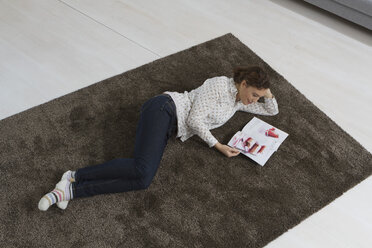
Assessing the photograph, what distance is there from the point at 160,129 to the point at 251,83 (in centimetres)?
57

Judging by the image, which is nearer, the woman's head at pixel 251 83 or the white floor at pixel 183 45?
the woman's head at pixel 251 83

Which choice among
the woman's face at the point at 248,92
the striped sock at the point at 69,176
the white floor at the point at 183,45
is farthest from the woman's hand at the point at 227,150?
the striped sock at the point at 69,176

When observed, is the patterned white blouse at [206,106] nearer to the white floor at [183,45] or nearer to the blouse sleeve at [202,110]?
the blouse sleeve at [202,110]

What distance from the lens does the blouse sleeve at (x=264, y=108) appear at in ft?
7.63

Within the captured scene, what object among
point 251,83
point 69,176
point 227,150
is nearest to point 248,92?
point 251,83

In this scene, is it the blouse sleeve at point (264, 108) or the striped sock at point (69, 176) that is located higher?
the blouse sleeve at point (264, 108)

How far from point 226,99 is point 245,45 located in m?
1.15

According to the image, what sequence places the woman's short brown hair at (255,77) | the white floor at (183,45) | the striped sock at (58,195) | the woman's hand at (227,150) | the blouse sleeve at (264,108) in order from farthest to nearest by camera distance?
the white floor at (183,45), the blouse sleeve at (264,108), the woman's hand at (227,150), the woman's short brown hair at (255,77), the striped sock at (58,195)

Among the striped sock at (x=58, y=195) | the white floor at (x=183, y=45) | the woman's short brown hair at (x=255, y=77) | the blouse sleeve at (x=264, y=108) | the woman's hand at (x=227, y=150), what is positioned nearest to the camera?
the striped sock at (x=58, y=195)

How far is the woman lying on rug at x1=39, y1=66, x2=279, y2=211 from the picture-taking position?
1.85 m

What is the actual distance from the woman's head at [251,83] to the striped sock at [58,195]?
3.59 feet

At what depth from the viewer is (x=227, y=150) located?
6.89ft

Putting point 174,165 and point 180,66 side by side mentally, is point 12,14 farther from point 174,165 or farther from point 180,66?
point 174,165

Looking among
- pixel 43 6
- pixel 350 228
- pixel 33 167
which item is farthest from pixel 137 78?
pixel 350 228
